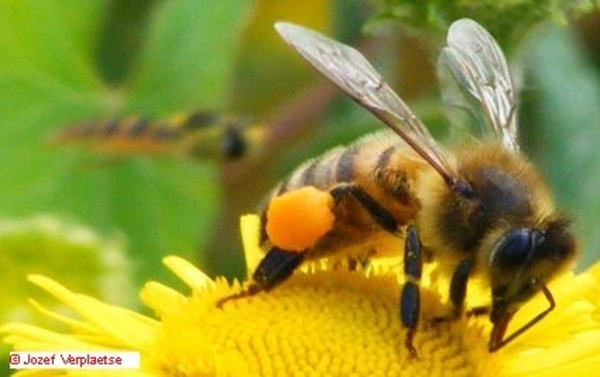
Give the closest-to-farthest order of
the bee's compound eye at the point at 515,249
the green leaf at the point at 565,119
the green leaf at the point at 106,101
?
1. the bee's compound eye at the point at 515,249
2. the green leaf at the point at 565,119
3. the green leaf at the point at 106,101

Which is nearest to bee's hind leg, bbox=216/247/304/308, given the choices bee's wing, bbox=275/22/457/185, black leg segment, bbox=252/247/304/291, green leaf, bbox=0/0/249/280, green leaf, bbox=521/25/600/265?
black leg segment, bbox=252/247/304/291

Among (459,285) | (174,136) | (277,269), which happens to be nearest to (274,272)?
(277,269)

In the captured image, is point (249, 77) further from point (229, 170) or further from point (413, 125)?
point (413, 125)

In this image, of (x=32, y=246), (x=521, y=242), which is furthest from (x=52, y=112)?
(x=521, y=242)

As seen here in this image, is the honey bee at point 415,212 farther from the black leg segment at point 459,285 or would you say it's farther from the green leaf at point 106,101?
the green leaf at point 106,101

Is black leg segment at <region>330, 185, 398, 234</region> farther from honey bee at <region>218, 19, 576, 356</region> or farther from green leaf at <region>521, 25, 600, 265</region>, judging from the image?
green leaf at <region>521, 25, 600, 265</region>

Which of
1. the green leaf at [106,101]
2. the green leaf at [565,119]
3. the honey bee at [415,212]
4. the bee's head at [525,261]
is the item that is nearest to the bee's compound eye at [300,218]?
the honey bee at [415,212]
